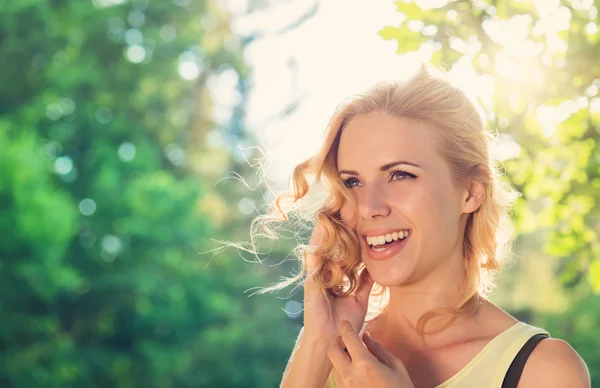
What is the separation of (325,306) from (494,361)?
0.49 metres

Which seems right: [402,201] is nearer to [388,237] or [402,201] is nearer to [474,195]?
[388,237]

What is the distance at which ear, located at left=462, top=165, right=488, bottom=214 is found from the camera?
2.28m

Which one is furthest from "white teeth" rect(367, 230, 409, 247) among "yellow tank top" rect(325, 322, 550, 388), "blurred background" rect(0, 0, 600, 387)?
"blurred background" rect(0, 0, 600, 387)

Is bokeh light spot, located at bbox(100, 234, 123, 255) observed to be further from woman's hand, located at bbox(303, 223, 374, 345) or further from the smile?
the smile

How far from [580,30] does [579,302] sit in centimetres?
1361

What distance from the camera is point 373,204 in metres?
2.16

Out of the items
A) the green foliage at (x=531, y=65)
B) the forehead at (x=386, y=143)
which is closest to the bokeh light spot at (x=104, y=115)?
the green foliage at (x=531, y=65)

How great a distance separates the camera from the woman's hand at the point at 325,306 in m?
2.26

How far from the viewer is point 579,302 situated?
50.5 ft

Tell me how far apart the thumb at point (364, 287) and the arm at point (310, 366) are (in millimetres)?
187

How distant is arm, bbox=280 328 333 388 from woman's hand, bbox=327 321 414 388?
0.06m

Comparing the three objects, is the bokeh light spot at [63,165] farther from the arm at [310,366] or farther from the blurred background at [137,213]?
the arm at [310,366]

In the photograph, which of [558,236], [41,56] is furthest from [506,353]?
[41,56]

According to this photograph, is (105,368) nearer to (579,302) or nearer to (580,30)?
(579,302)
